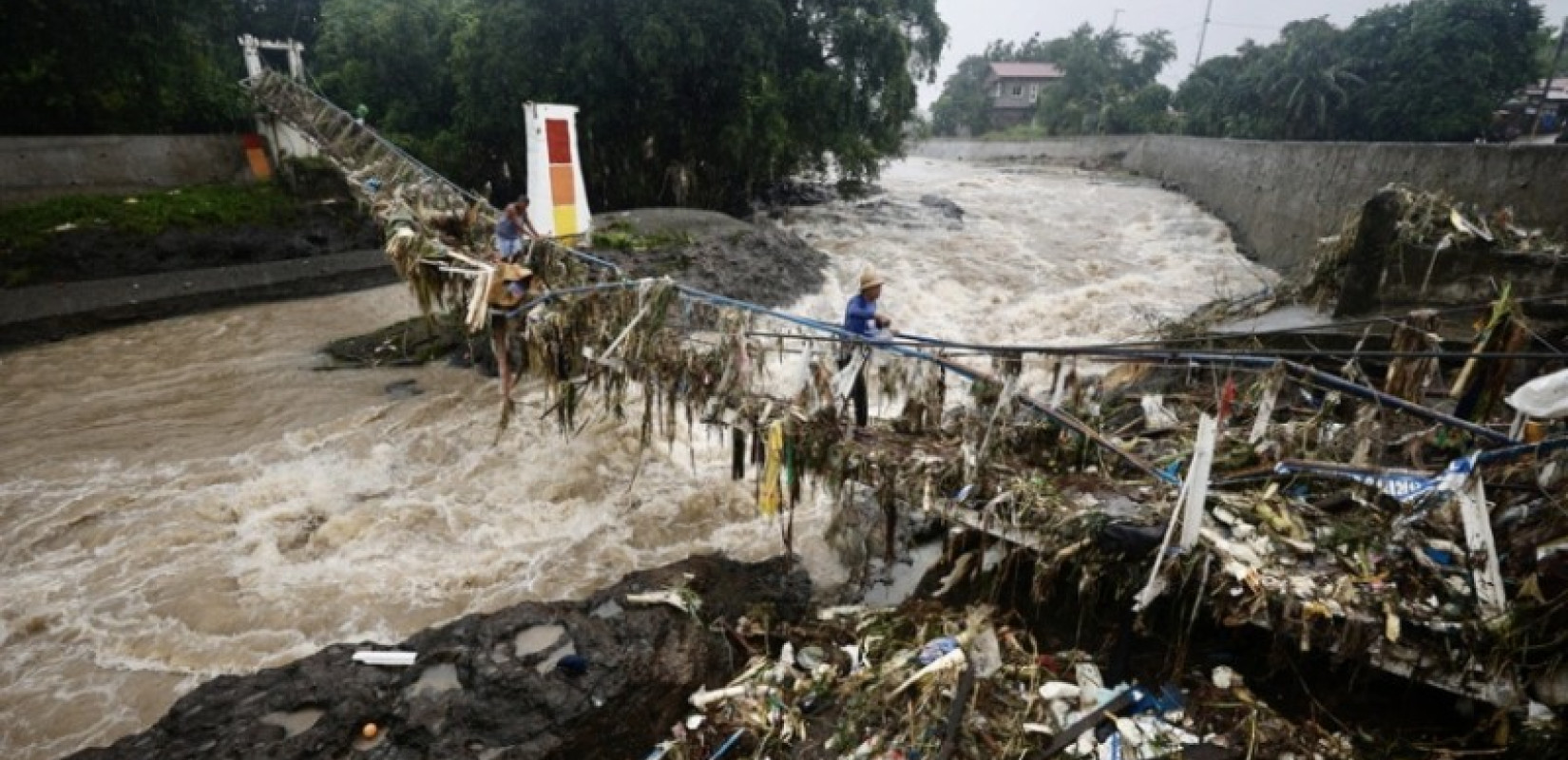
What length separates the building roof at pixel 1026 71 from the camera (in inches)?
2096

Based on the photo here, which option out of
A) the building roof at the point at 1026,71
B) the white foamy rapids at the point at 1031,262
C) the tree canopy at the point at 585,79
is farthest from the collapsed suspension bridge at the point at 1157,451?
the building roof at the point at 1026,71

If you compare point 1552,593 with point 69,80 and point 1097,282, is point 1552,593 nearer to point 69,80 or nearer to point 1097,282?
point 1097,282

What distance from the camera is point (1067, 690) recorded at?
381 centimetres

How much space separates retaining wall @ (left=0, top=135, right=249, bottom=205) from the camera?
47.7 ft

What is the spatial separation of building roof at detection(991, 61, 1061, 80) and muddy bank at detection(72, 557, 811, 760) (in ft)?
187

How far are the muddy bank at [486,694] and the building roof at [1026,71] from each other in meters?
57.1

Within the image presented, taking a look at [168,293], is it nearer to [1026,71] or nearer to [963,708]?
[963,708]

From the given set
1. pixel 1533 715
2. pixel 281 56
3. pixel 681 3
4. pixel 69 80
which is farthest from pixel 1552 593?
pixel 281 56

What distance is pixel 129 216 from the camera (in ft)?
46.0

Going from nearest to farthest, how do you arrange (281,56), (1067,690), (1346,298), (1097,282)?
(1067,690)
(1346,298)
(1097,282)
(281,56)

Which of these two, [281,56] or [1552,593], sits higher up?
[281,56]

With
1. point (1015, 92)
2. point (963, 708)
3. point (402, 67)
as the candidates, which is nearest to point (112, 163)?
point (402, 67)

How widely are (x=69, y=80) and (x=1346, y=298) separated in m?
23.7

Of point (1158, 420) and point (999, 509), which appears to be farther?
point (1158, 420)
